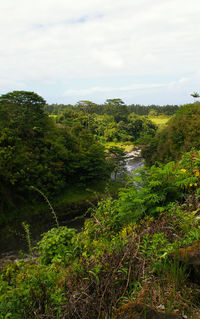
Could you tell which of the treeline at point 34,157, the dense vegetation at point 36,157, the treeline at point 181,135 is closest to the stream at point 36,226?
the dense vegetation at point 36,157

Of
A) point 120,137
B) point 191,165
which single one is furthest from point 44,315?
point 120,137

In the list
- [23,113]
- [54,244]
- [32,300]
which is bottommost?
[54,244]

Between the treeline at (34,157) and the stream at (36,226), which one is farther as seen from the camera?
the treeline at (34,157)

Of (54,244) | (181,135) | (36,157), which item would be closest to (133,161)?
(181,135)

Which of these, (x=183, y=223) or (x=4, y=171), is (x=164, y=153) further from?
(x=183, y=223)

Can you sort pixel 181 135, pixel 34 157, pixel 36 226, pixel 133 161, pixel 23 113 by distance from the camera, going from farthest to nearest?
pixel 133 161, pixel 181 135, pixel 23 113, pixel 34 157, pixel 36 226

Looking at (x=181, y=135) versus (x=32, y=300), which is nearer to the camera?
(x=32, y=300)

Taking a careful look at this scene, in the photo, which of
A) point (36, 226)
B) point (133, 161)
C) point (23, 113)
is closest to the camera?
point (36, 226)

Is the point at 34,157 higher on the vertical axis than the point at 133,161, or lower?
higher

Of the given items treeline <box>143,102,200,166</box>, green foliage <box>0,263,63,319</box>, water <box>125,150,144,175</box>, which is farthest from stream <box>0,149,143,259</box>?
water <box>125,150,144,175</box>

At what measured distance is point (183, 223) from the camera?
3070 mm

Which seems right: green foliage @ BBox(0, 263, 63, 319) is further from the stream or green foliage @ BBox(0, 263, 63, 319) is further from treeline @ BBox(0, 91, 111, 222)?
treeline @ BBox(0, 91, 111, 222)

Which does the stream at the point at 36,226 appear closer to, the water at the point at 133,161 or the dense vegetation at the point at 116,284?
the dense vegetation at the point at 116,284

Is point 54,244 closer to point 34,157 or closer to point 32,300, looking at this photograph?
→ point 32,300
